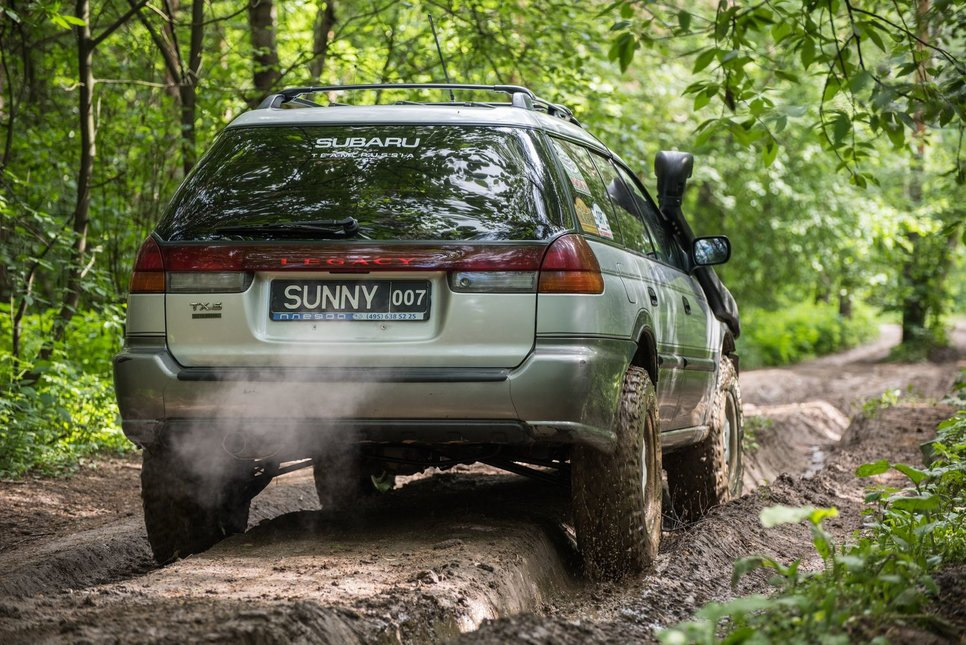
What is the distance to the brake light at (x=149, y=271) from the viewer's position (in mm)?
4630

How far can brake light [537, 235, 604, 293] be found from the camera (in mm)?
4426

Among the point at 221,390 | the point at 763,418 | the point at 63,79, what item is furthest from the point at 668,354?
the point at 63,79

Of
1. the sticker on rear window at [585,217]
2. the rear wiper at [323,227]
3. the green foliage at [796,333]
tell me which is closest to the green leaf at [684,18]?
the sticker on rear window at [585,217]

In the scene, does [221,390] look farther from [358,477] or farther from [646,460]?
[358,477]

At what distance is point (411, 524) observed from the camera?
5699 mm

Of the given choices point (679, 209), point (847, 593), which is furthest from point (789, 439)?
point (847, 593)

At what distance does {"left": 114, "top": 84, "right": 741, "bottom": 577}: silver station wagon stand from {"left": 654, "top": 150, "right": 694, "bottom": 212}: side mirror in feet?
4.52

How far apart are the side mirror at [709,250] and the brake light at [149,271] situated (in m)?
3.21

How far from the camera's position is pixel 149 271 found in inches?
183

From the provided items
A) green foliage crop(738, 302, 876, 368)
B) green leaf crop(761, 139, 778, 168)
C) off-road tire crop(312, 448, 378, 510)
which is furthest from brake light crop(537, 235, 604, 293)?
green foliage crop(738, 302, 876, 368)

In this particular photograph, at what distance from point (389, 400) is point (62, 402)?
573cm

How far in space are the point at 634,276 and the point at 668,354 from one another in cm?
66

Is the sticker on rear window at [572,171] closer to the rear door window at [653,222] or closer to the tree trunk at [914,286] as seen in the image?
the rear door window at [653,222]

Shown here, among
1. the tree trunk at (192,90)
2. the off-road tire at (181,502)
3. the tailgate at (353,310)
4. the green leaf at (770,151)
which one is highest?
the tree trunk at (192,90)
